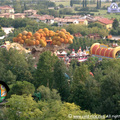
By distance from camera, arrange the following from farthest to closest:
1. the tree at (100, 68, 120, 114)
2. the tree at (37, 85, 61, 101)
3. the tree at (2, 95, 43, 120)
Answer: the tree at (37, 85, 61, 101), the tree at (100, 68, 120, 114), the tree at (2, 95, 43, 120)

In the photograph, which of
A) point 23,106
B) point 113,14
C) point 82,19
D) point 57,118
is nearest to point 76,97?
point 23,106

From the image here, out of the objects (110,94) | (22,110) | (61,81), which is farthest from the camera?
(61,81)

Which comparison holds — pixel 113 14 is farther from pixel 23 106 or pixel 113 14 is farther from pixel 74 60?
pixel 23 106

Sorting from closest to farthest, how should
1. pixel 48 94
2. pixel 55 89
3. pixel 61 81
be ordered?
pixel 48 94
pixel 55 89
pixel 61 81

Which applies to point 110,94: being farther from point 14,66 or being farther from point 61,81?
point 14,66

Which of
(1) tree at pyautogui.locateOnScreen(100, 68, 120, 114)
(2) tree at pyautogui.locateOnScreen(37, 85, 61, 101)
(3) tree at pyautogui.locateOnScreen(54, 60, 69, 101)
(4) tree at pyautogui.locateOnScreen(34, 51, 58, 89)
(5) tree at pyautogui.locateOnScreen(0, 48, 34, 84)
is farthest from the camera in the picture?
(5) tree at pyautogui.locateOnScreen(0, 48, 34, 84)

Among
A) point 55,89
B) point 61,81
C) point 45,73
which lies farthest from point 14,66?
point 55,89

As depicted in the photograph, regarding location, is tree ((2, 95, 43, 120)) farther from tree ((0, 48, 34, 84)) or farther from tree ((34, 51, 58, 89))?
tree ((0, 48, 34, 84))

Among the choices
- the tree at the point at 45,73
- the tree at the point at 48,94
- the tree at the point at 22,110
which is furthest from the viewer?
the tree at the point at 45,73

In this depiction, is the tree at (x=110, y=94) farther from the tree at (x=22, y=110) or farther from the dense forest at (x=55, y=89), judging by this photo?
the tree at (x=22, y=110)

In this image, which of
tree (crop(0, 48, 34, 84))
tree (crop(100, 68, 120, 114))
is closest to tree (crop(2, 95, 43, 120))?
tree (crop(100, 68, 120, 114))

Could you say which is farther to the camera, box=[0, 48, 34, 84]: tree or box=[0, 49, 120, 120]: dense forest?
box=[0, 48, 34, 84]: tree

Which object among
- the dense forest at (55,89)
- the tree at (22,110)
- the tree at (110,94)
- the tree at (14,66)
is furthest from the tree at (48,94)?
the tree at (14,66)

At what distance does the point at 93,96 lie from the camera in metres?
15.3
